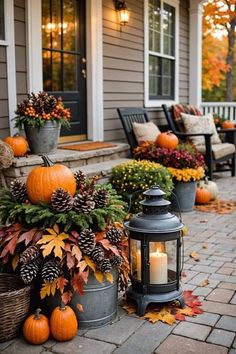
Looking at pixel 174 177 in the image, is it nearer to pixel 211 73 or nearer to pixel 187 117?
pixel 187 117

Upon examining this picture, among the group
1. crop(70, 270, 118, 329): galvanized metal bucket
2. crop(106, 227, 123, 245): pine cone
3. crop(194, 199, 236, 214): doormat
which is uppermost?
crop(106, 227, 123, 245): pine cone

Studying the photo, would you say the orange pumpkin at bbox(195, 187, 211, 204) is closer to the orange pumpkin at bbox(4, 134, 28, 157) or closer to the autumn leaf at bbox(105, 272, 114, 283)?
the orange pumpkin at bbox(4, 134, 28, 157)

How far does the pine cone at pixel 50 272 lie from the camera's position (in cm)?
239

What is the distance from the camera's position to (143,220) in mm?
2709

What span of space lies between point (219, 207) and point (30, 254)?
12.1 feet

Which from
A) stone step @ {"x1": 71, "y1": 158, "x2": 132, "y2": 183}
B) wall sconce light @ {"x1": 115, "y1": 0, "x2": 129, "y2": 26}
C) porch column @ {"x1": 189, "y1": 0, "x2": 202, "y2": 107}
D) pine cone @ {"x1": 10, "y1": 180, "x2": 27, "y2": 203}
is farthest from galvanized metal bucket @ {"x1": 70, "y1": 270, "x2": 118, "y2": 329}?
porch column @ {"x1": 189, "y1": 0, "x2": 202, "y2": 107}

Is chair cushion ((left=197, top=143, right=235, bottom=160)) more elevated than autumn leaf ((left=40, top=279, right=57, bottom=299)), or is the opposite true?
chair cushion ((left=197, top=143, right=235, bottom=160))

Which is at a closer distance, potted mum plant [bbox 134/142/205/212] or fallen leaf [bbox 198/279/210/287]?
fallen leaf [bbox 198/279/210/287]

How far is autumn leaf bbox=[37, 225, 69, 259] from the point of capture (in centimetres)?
241

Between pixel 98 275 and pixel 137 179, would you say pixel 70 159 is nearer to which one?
pixel 137 179

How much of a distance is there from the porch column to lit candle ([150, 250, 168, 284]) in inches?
280

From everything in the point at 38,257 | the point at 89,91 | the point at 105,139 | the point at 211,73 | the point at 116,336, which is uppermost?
the point at 211,73

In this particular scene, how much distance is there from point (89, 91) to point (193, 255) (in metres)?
3.07

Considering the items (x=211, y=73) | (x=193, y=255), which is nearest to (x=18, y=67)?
(x=193, y=255)
